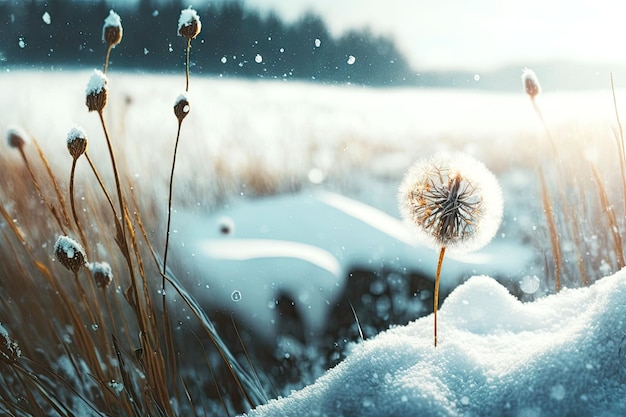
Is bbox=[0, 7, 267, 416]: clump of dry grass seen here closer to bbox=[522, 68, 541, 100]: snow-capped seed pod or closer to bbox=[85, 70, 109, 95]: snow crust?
bbox=[85, 70, 109, 95]: snow crust

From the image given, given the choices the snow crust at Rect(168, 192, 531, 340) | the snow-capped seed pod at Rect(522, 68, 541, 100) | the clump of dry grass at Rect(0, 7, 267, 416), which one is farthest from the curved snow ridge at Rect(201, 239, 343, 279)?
the snow-capped seed pod at Rect(522, 68, 541, 100)

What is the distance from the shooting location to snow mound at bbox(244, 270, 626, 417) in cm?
88

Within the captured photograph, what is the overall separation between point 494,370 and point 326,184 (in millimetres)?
486

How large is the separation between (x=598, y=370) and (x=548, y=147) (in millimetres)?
547

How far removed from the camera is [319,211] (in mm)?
1269

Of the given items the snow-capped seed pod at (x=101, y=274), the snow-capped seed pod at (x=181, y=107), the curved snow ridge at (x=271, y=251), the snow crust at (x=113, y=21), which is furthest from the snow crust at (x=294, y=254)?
the snow crust at (x=113, y=21)

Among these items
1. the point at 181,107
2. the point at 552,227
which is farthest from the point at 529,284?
the point at 181,107

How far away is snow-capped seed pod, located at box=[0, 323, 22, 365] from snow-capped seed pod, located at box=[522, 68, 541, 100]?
1010mm

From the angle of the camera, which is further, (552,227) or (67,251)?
(552,227)

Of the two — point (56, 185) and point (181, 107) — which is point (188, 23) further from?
point (56, 185)

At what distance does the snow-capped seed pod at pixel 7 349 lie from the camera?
3.43 feet

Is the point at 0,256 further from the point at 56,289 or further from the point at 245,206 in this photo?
the point at 245,206

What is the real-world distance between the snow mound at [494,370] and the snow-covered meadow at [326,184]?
0.01 m

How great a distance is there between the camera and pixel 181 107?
3.36ft
